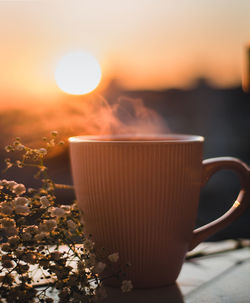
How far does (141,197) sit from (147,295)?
161 mm

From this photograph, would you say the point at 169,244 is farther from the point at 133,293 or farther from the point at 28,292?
the point at 28,292

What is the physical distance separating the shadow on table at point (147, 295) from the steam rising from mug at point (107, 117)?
11.5 inches

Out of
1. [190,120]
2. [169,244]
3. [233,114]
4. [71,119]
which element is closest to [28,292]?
[169,244]

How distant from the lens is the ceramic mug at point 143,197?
1.98 feet

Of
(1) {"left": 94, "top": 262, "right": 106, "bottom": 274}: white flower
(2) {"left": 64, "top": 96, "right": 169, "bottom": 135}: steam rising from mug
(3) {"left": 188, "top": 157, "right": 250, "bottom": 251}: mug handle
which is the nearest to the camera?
(1) {"left": 94, "top": 262, "right": 106, "bottom": 274}: white flower

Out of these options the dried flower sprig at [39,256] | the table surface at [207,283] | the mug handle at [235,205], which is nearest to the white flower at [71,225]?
the dried flower sprig at [39,256]

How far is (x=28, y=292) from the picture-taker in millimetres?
553

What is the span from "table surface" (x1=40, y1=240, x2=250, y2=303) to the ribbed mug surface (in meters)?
0.03

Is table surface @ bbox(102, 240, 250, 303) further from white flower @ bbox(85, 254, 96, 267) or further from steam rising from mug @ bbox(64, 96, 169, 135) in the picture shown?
steam rising from mug @ bbox(64, 96, 169, 135)

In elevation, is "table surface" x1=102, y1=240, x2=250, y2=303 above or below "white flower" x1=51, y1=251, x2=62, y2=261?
below

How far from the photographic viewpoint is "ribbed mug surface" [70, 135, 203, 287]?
602 millimetres

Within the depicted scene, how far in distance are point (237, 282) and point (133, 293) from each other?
18cm

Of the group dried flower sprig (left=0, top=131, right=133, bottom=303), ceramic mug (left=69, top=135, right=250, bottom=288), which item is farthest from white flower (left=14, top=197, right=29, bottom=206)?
ceramic mug (left=69, top=135, right=250, bottom=288)

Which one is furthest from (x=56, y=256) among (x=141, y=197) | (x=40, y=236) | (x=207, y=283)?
(x=207, y=283)
